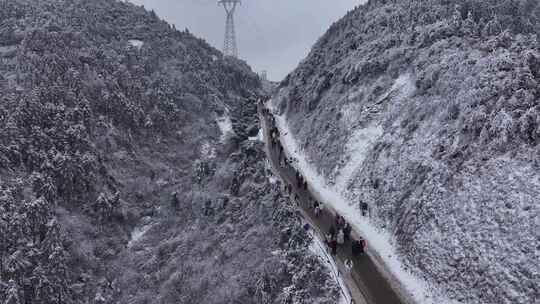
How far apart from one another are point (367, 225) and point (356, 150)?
7412mm

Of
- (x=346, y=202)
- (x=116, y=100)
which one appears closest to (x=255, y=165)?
(x=346, y=202)

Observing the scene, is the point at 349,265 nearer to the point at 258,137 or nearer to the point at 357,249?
the point at 357,249

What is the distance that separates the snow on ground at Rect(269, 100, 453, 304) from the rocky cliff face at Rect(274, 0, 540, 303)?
387mm

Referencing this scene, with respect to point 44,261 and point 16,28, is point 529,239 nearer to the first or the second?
point 44,261

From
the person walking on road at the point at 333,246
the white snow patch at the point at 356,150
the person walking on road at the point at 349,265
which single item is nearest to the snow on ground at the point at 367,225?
the white snow patch at the point at 356,150

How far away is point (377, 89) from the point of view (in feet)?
111

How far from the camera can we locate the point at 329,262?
66.6ft

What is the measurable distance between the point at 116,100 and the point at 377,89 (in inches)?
1133

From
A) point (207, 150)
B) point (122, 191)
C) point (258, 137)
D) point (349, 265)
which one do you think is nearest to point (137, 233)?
point (122, 191)

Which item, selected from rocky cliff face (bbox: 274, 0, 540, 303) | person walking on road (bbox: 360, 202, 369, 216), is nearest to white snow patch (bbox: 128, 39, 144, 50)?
rocky cliff face (bbox: 274, 0, 540, 303)

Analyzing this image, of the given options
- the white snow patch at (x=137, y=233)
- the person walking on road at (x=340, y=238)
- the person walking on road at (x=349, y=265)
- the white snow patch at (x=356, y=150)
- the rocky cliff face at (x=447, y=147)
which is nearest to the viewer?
the rocky cliff face at (x=447, y=147)

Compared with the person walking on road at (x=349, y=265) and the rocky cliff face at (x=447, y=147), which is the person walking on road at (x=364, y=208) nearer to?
the rocky cliff face at (x=447, y=147)

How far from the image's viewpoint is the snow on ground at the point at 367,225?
60.0 ft

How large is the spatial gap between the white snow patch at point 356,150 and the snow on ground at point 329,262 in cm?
666
